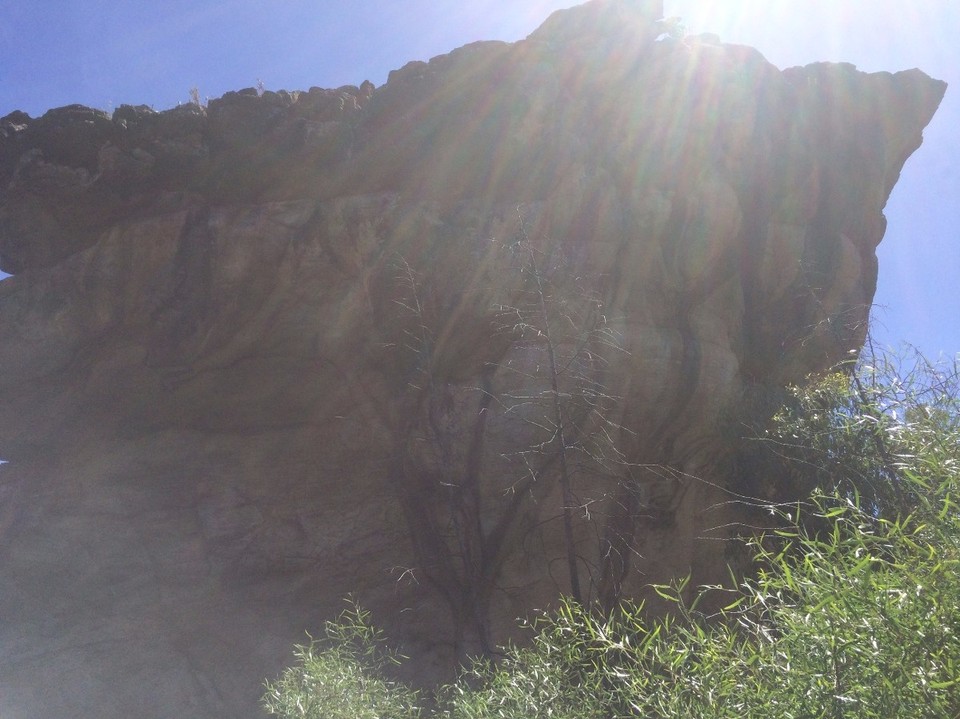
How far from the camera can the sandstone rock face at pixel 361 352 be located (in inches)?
497

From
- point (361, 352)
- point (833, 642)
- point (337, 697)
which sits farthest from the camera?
point (361, 352)

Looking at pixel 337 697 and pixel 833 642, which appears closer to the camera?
pixel 833 642

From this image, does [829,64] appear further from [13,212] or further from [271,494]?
[13,212]

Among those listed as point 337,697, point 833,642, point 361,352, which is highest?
point 361,352

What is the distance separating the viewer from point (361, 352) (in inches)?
530

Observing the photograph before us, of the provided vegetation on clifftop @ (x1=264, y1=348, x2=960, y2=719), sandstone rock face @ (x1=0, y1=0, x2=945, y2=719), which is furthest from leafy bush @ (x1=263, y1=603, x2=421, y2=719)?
sandstone rock face @ (x1=0, y1=0, x2=945, y2=719)

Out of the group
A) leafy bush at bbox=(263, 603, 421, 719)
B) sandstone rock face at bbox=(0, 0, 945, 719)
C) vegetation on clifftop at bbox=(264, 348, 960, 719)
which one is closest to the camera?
vegetation on clifftop at bbox=(264, 348, 960, 719)

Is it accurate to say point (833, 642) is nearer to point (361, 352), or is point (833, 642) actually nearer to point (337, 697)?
point (337, 697)

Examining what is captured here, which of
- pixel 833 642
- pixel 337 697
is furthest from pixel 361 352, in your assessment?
pixel 833 642

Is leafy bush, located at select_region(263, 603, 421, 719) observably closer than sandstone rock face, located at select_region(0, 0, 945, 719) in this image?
Yes

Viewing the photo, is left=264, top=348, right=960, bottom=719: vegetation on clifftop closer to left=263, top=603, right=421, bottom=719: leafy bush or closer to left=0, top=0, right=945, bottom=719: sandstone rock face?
left=263, top=603, right=421, bottom=719: leafy bush

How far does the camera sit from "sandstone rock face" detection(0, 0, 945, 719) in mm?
12625

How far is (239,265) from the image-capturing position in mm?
12977

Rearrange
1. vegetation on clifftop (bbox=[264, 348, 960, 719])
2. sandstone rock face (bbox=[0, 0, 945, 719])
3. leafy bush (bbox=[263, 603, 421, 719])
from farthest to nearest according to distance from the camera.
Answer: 1. sandstone rock face (bbox=[0, 0, 945, 719])
2. leafy bush (bbox=[263, 603, 421, 719])
3. vegetation on clifftop (bbox=[264, 348, 960, 719])
